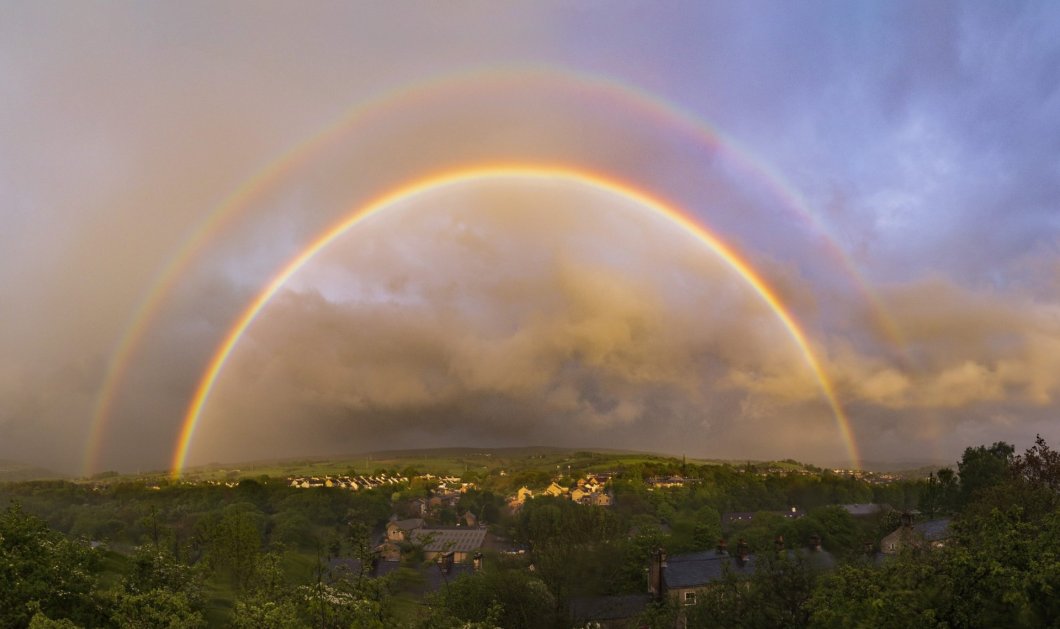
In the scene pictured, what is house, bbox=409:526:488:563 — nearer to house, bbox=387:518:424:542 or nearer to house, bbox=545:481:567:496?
house, bbox=387:518:424:542

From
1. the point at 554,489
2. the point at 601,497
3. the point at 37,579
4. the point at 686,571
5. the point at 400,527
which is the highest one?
the point at 37,579

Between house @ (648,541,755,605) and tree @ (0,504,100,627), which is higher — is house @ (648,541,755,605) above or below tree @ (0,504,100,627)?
below

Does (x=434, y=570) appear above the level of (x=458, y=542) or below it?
below

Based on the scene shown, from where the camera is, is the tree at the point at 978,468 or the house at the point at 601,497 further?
the house at the point at 601,497

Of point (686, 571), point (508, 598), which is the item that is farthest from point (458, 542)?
point (508, 598)

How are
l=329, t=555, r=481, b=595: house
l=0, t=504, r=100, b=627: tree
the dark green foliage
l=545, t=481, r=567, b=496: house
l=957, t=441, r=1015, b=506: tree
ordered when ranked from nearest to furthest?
l=0, t=504, r=100, b=627: tree → the dark green foliage → l=329, t=555, r=481, b=595: house → l=957, t=441, r=1015, b=506: tree → l=545, t=481, r=567, b=496: house

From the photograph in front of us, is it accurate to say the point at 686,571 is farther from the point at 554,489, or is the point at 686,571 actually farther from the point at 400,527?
the point at 554,489

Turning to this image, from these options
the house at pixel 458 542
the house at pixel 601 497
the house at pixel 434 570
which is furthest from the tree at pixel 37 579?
the house at pixel 601 497

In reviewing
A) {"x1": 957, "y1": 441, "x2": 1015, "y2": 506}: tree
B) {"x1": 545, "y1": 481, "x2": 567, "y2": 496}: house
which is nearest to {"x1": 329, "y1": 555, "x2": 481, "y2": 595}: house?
{"x1": 957, "y1": 441, "x2": 1015, "y2": 506}: tree

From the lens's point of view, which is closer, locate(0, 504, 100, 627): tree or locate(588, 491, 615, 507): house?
locate(0, 504, 100, 627): tree

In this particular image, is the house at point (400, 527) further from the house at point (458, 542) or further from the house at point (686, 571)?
the house at point (686, 571)

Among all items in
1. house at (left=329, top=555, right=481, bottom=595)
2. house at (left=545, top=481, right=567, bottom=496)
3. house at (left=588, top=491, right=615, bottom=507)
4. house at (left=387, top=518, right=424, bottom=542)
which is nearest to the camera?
house at (left=329, top=555, right=481, bottom=595)

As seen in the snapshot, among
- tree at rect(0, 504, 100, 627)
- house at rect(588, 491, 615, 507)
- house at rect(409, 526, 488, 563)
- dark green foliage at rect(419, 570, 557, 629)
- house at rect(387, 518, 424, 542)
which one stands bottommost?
house at rect(387, 518, 424, 542)
